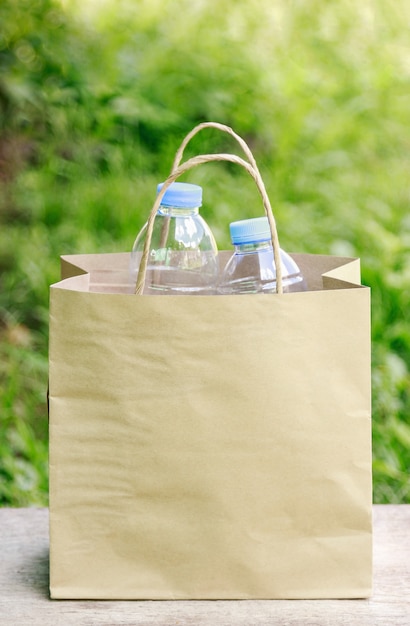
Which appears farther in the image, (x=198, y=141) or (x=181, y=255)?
(x=198, y=141)

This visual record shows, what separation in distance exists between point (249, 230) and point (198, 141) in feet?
8.49

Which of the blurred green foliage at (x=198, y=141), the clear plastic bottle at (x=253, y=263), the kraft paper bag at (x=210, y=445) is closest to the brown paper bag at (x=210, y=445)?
the kraft paper bag at (x=210, y=445)

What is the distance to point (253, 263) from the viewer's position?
1.11 metres

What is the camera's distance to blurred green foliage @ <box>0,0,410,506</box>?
2465mm

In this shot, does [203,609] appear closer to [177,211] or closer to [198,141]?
[177,211]

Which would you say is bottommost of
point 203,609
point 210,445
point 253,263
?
point 203,609

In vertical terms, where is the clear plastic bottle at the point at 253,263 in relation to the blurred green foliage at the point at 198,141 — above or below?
below

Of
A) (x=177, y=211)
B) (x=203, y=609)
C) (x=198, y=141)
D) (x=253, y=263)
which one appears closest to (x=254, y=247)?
(x=253, y=263)

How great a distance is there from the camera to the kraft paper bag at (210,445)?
0.97 m

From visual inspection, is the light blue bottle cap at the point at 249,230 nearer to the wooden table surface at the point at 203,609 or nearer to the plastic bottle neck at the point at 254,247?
A: the plastic bottle neck at the point at 254,247

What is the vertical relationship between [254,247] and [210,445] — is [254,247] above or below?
above

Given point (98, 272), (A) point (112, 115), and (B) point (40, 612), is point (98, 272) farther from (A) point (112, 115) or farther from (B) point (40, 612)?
(A) point (112, 115)

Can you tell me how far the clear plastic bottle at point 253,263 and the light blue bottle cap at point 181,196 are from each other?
0.06 m

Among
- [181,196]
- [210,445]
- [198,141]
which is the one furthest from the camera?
[198,141]
